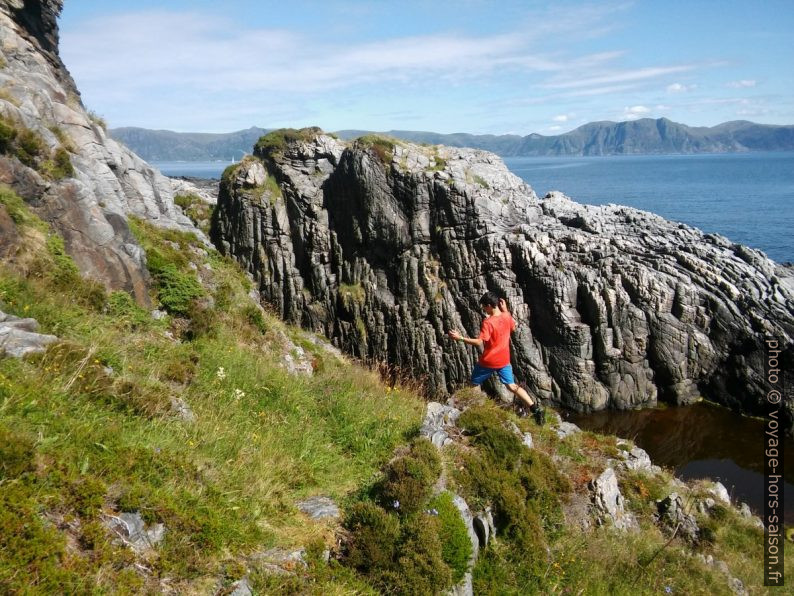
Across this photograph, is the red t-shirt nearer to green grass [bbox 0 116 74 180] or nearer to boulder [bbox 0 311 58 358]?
boulder [bbox 0 311 58 358]

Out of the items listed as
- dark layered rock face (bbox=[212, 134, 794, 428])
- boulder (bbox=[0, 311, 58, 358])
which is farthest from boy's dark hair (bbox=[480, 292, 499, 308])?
dark layered rock face (bbox=[212, 134, 794, 428])

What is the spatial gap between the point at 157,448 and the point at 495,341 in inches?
291

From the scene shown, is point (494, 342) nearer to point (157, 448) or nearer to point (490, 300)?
point (490, 300)

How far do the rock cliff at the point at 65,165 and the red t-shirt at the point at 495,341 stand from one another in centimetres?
1011

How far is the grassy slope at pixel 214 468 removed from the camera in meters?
4.84

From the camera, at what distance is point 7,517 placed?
4285 millimetres

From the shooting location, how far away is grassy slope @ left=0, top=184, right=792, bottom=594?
15.9ft

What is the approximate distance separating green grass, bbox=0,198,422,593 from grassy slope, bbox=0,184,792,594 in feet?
0.07

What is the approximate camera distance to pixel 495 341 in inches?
447

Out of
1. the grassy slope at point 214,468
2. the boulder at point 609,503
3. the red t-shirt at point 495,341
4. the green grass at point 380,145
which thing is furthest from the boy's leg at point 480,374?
the green grass at point 380,145

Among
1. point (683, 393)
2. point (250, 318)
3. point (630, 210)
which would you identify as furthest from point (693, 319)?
point (250, 318)

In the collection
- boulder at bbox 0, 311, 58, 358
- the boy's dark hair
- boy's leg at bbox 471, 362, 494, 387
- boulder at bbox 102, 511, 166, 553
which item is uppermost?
boulder at bbox 0, 311, 58, 358

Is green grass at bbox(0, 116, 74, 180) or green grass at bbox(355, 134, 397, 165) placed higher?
green grass at bbox(355, 134, 397, 165)

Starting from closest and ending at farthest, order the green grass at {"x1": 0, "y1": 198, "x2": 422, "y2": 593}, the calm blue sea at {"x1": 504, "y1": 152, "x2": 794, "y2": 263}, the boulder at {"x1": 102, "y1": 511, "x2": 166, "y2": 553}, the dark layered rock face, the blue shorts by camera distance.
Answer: the green grass at {"x1": 0, "y1": 198, "x2": 422, "y2": 593}
the boulder at {"x1": 102, "y1": 511, "x2": 166, "y2": 553}
the blue shorts
the dark layered rock face
the calm blue sea at {"x1": 504, "y1": 152, "x2": 794, "y2": 263}
